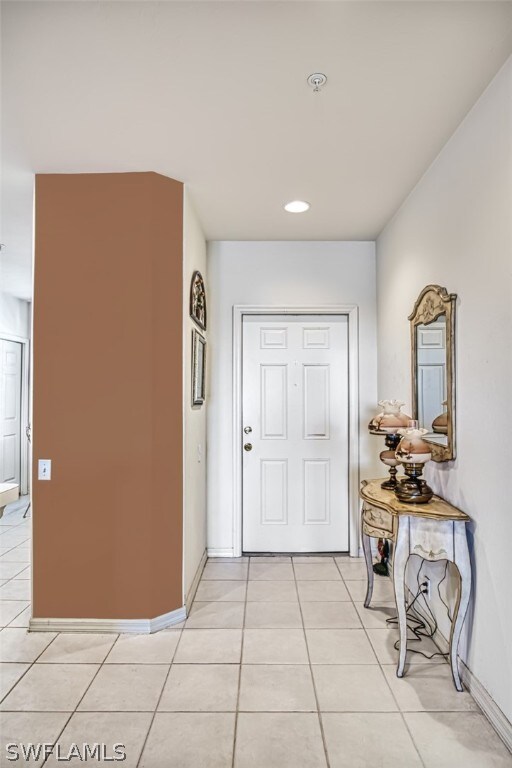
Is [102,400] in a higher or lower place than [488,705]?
higher

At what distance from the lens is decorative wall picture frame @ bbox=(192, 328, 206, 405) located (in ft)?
9.97

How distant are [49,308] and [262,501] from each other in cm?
218

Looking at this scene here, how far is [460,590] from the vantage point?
79.7 inches

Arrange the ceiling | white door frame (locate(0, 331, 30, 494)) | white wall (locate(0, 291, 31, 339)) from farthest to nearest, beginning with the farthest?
white door frame (locate(0, 331, 30, 494)) < white wall (locate(0, 291, 31, 339)) < the ceiling

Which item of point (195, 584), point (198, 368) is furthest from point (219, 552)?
point (198, 368)

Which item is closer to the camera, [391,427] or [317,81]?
[317,81]

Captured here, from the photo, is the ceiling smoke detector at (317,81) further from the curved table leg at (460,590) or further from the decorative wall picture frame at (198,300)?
the curved table leg at (460,590)

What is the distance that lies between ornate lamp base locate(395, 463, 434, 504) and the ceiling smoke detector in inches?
66.9

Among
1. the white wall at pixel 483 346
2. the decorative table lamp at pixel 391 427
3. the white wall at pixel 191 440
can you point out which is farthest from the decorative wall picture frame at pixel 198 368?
the white wall at pixel 483 346

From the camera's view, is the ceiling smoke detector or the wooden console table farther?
the wooden console table

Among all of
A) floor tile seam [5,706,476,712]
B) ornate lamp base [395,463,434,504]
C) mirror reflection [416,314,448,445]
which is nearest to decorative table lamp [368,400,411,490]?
mirror reflection [416,314,448,445]

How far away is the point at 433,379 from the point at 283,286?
1.66 metres

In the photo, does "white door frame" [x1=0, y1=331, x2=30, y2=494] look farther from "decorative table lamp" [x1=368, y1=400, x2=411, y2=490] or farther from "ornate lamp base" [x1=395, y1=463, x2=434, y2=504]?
"ornate lamp base" [x1=395, y1=463, x2=434, y2=504]

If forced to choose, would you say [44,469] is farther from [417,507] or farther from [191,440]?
[417,507]
